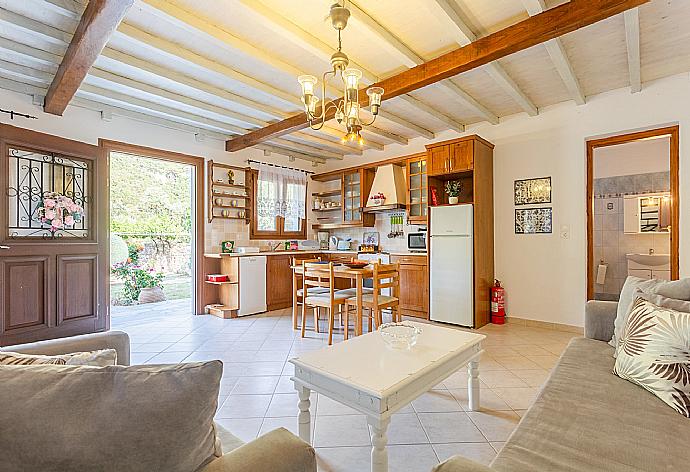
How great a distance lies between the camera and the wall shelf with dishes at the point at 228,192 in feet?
17.1

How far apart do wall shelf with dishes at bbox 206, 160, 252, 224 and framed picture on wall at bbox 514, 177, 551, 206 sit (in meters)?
4.01

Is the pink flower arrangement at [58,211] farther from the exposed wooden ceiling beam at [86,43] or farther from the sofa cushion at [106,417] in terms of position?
the sofa cushion at [106,417]

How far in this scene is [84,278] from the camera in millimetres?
3861

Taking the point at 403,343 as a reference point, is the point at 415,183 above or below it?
above

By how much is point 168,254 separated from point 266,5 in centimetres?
596

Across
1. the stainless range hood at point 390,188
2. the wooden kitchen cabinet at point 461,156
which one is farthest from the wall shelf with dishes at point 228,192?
the wooden kitchen cabinet at point 461,156

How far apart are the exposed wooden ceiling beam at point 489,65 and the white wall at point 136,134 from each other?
3.82 meters

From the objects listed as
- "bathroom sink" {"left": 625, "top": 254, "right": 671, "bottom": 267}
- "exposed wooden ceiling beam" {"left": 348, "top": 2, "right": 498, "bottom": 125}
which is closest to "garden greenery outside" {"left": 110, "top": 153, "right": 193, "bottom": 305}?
"exposed wooden ceiling beam" {"left": 348, "top": 2, "right": 498, "bottom": 125}

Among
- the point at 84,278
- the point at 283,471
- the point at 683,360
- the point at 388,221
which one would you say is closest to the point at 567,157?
the point at 388,221

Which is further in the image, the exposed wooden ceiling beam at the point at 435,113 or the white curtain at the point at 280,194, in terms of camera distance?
the white curtain at the point at 280,194

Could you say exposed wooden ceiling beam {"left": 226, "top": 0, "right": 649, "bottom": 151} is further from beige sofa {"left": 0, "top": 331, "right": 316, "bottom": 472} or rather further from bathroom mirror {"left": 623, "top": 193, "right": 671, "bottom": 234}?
bathroom mirror {"left": 623, "top": 193, "right": 671, "bottom": 234}

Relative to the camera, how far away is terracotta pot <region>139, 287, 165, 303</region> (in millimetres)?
6407

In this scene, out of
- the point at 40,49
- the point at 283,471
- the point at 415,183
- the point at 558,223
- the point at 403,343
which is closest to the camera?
the point at 283,471

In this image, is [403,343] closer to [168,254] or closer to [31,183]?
[31,183]
